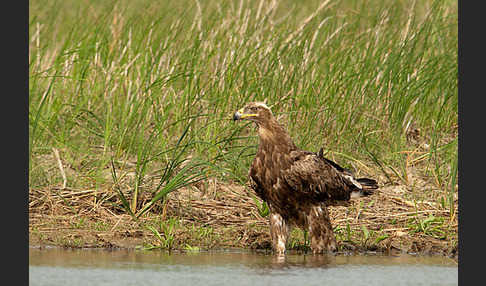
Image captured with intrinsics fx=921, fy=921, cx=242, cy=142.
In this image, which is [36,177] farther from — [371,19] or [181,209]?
[371,19]

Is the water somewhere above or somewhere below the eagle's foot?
below

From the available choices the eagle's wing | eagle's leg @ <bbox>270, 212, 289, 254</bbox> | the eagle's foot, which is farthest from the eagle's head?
the eagle's foot

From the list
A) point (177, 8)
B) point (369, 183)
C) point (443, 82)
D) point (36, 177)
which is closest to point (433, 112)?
point (443, 82)

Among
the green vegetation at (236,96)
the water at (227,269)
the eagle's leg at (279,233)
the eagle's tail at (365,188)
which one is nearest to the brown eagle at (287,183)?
the eagle's leg at (279,233)

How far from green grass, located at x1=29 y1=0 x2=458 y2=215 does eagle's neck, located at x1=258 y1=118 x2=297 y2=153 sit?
1141 mm

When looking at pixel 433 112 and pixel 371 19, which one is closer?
pixel 433 112

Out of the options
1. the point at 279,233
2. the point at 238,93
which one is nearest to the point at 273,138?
the point at 279,233

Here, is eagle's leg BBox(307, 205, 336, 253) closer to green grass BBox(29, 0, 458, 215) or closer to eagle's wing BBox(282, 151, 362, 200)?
eagle's wing BBox(282, 151, 362, 200)

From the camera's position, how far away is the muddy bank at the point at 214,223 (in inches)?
292

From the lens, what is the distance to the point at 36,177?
8438mm

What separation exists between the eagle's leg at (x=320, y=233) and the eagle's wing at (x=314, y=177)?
0.58 ft

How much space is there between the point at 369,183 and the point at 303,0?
588cm

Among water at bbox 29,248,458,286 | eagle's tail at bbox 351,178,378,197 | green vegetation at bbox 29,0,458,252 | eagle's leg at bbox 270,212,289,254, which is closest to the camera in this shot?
water at bbox 29,248,458,286

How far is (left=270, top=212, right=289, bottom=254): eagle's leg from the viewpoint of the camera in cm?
720
